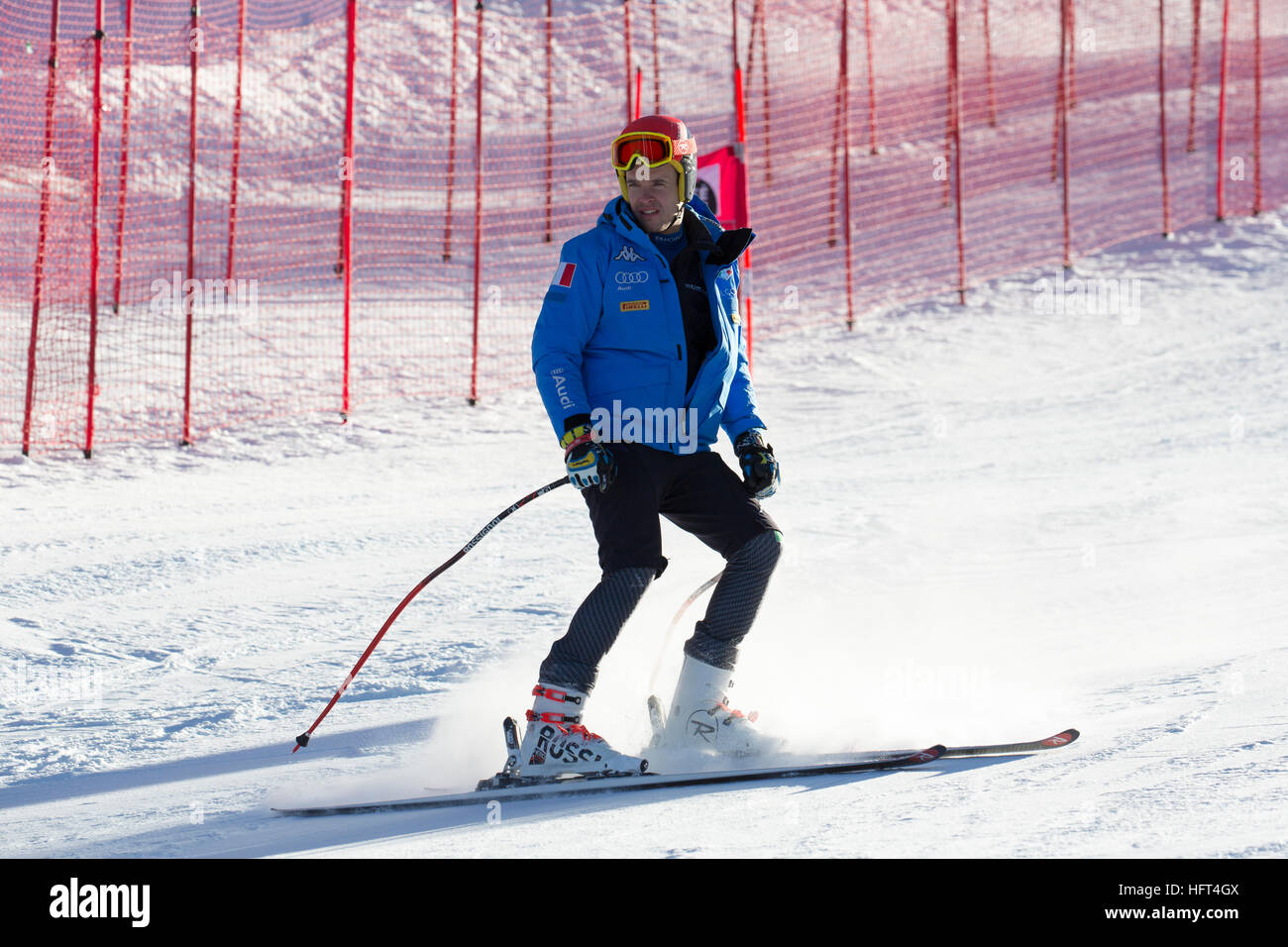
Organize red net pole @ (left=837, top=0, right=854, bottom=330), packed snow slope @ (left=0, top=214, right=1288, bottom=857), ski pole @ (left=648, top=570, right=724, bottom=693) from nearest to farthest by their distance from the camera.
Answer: packed snow slope @ (left=0, top=214, right=1288, bottom=857) < ski pole @ (left=648, top=570, right=724, bottom=693) < red net pole @ (left=837, top=0, right=854, bottom=330)

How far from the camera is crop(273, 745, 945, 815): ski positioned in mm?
3463

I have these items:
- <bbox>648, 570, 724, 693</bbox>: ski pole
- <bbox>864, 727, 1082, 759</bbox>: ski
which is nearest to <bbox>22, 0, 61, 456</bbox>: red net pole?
<bbox>648, 570, 724, 693</bbox>: ski pole

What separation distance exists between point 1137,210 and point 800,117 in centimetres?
542

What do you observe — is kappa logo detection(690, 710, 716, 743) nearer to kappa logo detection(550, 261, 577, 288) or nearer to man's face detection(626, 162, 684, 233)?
kappa logo detection(550, 261, 577, 288)

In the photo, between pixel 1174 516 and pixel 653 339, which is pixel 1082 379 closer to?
pixel 1174 516

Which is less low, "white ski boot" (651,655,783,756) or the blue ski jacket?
the blue ski jacket

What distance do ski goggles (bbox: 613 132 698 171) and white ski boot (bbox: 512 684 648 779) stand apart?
4.69 feet

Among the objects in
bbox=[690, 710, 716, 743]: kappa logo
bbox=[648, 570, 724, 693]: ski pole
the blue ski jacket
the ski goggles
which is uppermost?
the ski goggles

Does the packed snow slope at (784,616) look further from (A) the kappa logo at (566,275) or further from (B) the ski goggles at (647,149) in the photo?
(B) the ski goggles at (647,149)

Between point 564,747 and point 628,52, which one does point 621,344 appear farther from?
point 628,52

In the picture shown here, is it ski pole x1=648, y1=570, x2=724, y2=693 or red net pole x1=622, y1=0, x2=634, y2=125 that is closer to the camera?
ski pole x1=648, y1=570, x2=724, y2=693

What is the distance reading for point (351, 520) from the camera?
733 cm

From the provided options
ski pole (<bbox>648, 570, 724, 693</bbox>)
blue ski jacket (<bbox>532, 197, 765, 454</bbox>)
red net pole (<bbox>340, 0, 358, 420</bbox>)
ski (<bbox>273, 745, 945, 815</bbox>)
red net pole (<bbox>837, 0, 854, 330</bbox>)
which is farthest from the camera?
red net pole (<bbox>837, 0, 854, 330</bbox>)

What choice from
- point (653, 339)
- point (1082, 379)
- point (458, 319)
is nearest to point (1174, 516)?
point (1082, 379)
